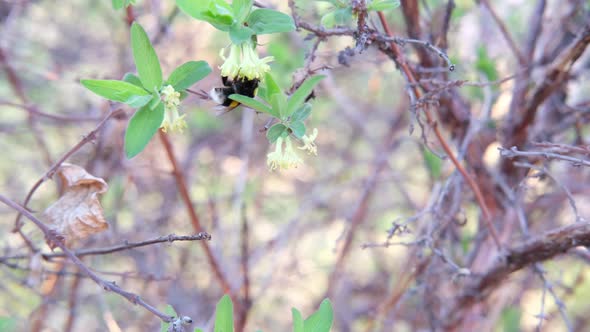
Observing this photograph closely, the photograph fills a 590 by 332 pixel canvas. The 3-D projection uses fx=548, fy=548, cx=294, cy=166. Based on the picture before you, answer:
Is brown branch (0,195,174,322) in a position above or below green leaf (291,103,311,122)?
below

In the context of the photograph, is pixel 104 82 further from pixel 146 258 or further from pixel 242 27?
pixel 146 258

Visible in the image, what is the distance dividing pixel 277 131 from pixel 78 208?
412 mm

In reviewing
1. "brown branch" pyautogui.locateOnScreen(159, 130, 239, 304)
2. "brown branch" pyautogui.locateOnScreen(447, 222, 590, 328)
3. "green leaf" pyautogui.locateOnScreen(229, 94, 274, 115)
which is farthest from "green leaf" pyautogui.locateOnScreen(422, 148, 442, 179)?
"green leaf" pyautogui.locateOnScreen(229, 94, 274, 115)

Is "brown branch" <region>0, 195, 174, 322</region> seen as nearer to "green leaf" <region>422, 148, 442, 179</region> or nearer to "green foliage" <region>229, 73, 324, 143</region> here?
"green foliage" <region>229, 73, 324, 143</region>

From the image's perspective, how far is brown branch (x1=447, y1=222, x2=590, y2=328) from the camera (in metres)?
0.98

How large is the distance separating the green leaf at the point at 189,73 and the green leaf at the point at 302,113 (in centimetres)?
16

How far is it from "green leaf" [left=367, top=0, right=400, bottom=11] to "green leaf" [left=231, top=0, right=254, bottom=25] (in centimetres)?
20

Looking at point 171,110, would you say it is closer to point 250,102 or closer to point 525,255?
point 250,102

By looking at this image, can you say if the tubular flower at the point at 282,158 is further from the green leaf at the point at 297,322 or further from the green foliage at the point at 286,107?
the green leaf at the point at 297,322

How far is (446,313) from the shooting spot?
150 centimetres

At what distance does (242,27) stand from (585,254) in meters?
0.95

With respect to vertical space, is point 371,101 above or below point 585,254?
above

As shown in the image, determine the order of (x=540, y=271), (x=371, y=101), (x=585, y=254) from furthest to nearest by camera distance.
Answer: (x=371, y=101), (x=585, y=254), (x=540, y=271)

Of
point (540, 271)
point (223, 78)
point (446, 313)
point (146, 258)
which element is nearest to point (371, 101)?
point (146, 258)
